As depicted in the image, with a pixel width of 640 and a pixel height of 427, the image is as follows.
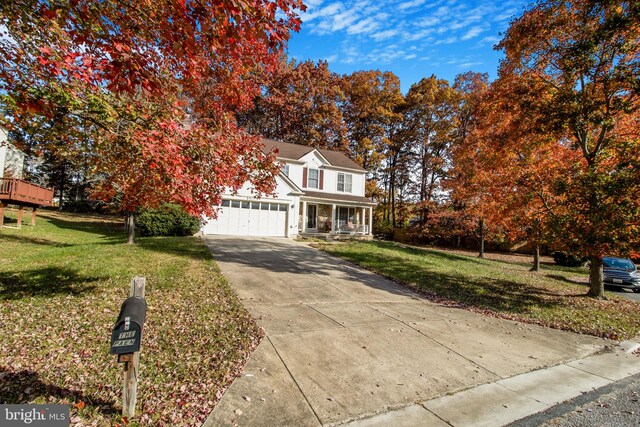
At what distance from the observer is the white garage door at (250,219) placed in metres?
20.6

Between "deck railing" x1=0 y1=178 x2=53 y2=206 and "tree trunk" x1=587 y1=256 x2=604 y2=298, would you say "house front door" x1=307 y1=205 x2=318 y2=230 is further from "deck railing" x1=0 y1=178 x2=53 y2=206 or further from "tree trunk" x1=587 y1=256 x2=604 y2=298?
"tree trunk" x1=587 y1=256 x2=604 y2=298

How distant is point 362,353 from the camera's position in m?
5.01

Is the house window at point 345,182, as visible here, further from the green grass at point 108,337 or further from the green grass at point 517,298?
the green grass at point 108,337

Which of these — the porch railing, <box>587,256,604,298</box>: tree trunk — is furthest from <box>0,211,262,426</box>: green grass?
the porch railing

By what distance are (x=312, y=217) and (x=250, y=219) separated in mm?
6992

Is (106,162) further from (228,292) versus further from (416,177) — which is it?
(416,177)

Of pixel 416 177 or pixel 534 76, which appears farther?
pixel 416 177

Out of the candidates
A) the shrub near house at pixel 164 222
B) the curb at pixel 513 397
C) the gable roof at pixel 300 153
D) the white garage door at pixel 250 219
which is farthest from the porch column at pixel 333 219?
the curb at pixel 513 397

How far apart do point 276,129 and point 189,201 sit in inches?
1405

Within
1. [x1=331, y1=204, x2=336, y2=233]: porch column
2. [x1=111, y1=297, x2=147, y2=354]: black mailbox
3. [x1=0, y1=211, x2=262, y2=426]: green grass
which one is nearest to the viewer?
[x1=111, y1=297, x2=147, y2=354]: black mailbox

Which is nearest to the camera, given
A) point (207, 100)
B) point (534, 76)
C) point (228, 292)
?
point (228, 292)

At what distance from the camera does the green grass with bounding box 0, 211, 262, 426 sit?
11.2 feet

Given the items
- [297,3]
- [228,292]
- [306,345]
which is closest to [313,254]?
[228,292]

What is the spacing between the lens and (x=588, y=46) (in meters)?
9.01
